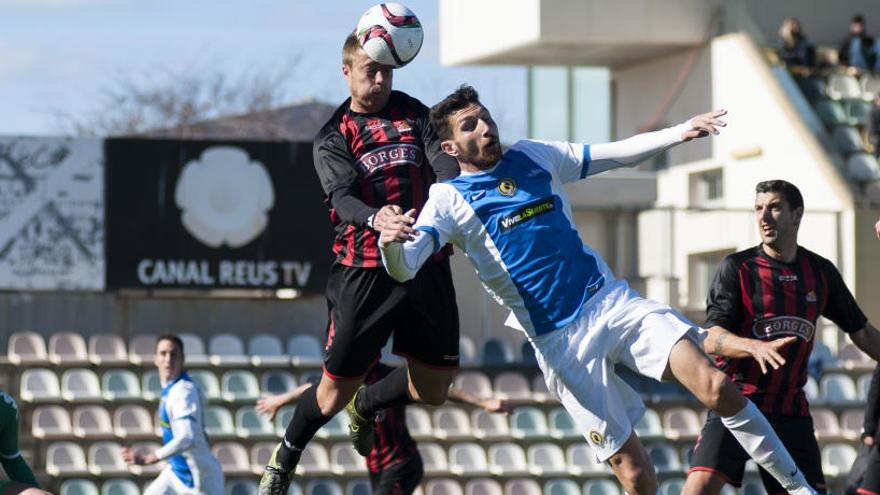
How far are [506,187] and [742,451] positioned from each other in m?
2.06

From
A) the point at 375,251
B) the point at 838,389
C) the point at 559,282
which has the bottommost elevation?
the point at 838,389

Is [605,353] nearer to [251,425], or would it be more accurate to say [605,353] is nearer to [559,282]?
[559,282]

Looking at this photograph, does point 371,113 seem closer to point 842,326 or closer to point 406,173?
point 406,173

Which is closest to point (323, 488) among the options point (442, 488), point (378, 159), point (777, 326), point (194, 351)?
point (442, 488)

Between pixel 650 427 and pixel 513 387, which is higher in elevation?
pixel 513 387

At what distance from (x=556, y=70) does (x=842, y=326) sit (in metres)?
16.7

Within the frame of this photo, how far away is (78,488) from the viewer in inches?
588

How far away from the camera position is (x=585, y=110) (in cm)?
2464

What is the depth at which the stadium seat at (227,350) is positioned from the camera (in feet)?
54.4

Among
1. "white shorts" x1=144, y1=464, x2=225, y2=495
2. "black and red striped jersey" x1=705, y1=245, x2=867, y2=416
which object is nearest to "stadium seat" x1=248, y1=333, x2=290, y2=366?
"white shorts" x1=144, y1=464, x2=225, y2=495

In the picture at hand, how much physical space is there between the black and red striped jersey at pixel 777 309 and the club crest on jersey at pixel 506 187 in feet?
5.03

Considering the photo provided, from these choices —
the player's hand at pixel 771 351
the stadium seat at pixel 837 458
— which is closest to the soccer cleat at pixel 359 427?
the player's hand at pixel 771 351

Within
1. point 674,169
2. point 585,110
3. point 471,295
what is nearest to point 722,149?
point 674,169

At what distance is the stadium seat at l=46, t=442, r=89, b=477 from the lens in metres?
15.1
